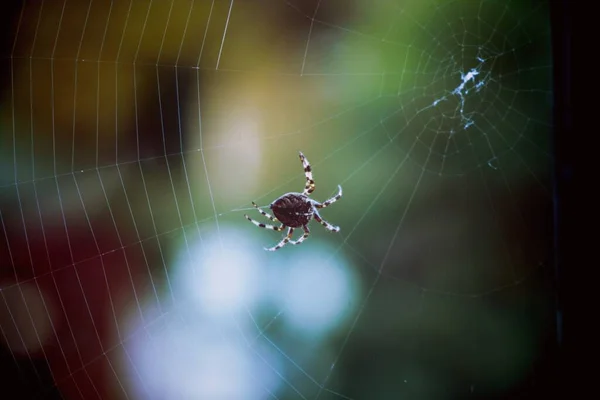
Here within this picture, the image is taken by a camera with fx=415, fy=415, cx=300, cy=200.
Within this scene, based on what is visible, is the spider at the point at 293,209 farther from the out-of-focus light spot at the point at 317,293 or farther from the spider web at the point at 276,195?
the out-of-focus light spot at the point at 317,293

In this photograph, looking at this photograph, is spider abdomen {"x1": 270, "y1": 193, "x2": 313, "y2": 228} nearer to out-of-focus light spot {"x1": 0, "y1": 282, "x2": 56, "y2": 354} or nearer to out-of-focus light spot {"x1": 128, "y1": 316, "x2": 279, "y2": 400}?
out-of-focus light spot {"x1": 128, "y1": 316, "x2": 279, "y2": 400}

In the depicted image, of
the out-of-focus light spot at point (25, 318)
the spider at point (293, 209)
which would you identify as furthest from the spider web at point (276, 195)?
the spider at point (293, 209)

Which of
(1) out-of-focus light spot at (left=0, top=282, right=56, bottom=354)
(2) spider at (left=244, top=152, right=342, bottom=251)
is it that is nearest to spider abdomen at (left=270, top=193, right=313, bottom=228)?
(2) spider at (left=244, top=152, right=342, bottom=251)

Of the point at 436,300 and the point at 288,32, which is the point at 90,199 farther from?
the point at 436,300

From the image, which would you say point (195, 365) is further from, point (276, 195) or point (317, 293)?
point (276, 195)

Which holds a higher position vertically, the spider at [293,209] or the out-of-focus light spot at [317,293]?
the spider at [293,209]

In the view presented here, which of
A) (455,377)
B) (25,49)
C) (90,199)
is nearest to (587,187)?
(455,377)
